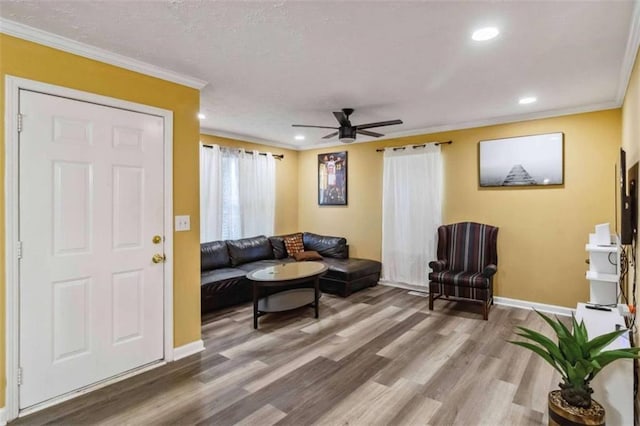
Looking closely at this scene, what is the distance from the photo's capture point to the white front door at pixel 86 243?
2.26 meters

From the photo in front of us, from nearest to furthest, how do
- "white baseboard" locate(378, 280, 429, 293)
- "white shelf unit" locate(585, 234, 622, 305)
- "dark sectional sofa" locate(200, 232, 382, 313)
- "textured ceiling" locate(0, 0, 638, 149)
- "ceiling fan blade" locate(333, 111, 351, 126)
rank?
"textured ceiling" locate(0, 0, 638, 149) → "white shelf unit" locate(585, 234, 622, 305) → "ceiling fan blade" locate(333, 111, 351, 126) → "dark sectional sofa" locate(200, 232, 382, 313) → "white baseboard" locate(378, 280, 429, 293)

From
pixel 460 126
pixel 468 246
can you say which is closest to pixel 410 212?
pixel 468 246

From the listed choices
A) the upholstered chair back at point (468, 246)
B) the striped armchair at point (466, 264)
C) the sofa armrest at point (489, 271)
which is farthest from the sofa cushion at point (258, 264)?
the sofa armrest at point (489, 271)

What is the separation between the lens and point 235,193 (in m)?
5.61

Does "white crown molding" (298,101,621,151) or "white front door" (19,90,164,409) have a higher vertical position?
"white crown molding" (298,101,621,151)

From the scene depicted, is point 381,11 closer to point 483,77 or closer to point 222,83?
point 483,77

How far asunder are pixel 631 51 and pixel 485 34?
1123 mm

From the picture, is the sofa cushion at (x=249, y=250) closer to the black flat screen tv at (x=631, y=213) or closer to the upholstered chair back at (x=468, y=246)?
the upholstered chair back at (x=468, y=246)

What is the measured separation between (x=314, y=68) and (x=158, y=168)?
156 cm

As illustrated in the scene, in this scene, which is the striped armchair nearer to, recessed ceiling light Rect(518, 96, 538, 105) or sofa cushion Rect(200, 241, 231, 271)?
recessed ceiling light Rect(518, 96, 538, 105)

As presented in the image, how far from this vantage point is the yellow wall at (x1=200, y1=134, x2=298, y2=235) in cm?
643

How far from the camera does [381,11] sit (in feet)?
6.57

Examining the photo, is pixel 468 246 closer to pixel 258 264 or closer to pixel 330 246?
pixel 330 246

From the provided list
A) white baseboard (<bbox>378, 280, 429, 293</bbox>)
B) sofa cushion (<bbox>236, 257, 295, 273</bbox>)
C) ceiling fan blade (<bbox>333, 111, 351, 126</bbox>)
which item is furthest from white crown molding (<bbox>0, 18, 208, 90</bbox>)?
white baseboard (<bbox>378, 280, 429, 293</bbox>)
